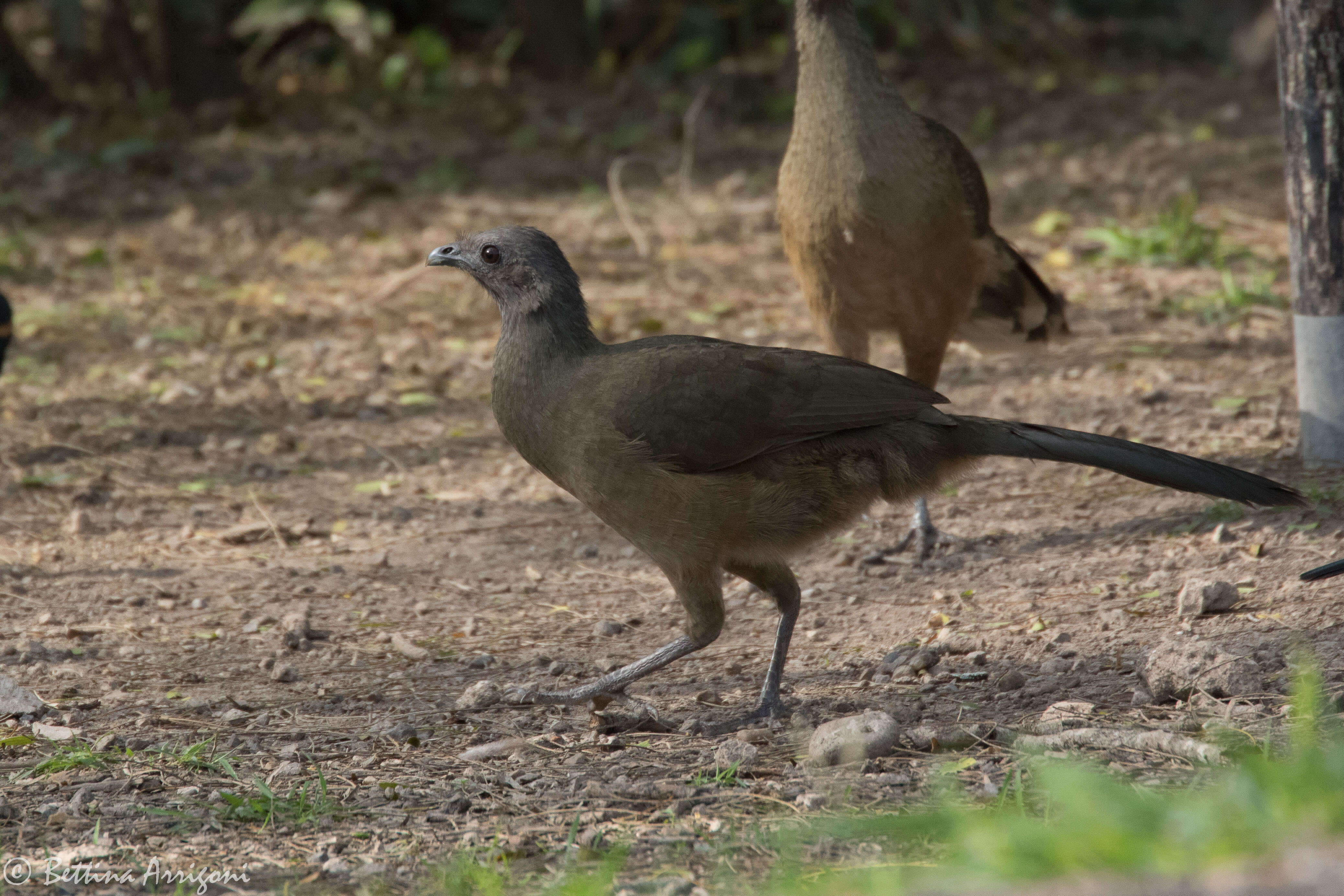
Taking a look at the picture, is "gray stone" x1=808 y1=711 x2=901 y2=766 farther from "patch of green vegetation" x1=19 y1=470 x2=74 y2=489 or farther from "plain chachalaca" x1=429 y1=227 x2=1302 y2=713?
"patch of green vegetation" x1=19 y1=470 x2=74 y2=489

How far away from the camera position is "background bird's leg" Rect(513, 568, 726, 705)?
3.87 metres

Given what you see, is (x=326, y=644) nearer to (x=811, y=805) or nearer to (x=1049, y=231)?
(x=811, y=805)

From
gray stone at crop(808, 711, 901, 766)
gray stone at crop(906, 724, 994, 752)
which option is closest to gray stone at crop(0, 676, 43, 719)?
gray stone at crop(808, 711, 901, 766)

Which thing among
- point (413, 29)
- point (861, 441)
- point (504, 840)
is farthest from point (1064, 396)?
point (413, 29)

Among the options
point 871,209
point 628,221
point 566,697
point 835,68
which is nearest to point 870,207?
point 871,209

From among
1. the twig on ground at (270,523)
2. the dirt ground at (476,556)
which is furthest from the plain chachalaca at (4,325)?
the twig on ground at (270,523)

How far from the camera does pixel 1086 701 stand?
11.9 feet

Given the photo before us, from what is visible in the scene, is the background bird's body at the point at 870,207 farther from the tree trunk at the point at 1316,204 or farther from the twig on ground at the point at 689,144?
the twig on ground at the point at 689,144

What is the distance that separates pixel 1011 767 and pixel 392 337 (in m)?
5.29

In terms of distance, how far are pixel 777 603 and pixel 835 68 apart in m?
2.10

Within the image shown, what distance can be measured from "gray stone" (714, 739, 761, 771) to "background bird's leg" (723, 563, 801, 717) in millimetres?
410

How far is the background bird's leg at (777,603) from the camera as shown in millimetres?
3850

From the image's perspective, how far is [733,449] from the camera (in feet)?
12.4

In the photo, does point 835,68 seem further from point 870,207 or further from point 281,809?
point 281,809
